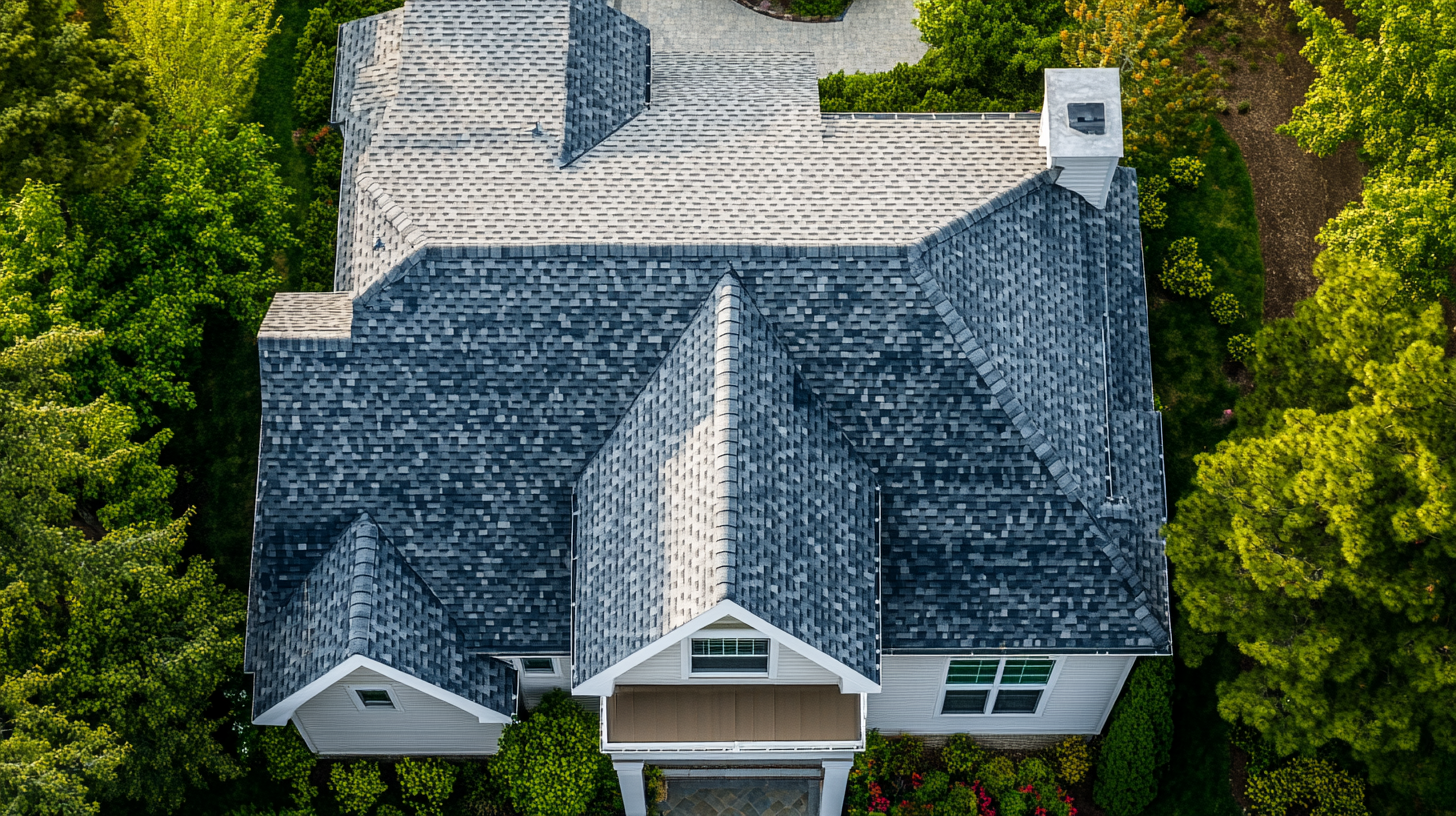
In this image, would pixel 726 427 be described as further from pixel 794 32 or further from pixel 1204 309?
pixel 794 32

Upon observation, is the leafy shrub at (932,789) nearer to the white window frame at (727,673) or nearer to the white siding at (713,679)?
the white siding at (713,679)

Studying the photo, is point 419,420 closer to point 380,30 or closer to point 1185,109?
point 380,30

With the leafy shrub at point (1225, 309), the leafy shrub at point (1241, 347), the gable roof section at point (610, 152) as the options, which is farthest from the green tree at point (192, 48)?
the leafy shrub at point (1241, 347)

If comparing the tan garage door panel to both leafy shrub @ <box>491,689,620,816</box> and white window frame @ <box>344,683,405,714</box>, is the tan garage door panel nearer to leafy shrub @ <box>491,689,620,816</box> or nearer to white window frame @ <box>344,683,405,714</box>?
leafy shrub @ <box>491,689,620,816</box>

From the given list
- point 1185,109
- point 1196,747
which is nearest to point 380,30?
point 1185,109

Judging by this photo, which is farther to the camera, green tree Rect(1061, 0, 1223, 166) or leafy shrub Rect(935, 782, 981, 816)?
green tree Rect(1061, 0, 1223, 166)

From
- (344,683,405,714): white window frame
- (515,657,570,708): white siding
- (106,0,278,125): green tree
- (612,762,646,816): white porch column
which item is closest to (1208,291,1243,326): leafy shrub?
(612,762,646,816): white porch column
